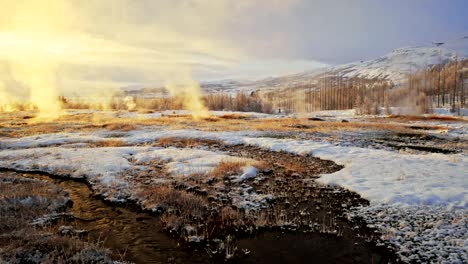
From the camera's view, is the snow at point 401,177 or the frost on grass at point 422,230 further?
the snow at point 401,177

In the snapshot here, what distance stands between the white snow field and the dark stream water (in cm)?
136

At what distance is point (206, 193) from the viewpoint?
15.1 metres

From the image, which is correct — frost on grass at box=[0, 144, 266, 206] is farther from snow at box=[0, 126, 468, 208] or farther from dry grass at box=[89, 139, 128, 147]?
dry grass at box=[89, 139, 128, 147]

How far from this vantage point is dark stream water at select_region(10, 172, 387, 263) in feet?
30.5

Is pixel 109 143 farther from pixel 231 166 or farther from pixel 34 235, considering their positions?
pixel 34 235

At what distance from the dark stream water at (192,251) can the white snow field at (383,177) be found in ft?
4.45

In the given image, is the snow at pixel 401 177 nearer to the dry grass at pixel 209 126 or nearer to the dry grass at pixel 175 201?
the dry grass at pixel 175 201

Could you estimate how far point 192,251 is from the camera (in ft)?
32.2

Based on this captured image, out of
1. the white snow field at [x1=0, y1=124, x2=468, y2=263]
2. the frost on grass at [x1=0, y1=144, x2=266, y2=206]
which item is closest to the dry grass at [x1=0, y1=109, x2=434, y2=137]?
the white snow field at [x1=0, y1=124, x2=468, y2=263]

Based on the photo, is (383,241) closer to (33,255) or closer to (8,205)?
(33,255)

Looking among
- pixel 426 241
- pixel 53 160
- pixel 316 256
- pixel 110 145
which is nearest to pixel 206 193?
pixel 316 256

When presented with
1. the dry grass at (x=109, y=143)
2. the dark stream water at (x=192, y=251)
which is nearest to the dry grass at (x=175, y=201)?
the dark stream water at (x=192, y=251)

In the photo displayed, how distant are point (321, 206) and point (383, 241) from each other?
132 inches

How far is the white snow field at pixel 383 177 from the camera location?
400 inches
